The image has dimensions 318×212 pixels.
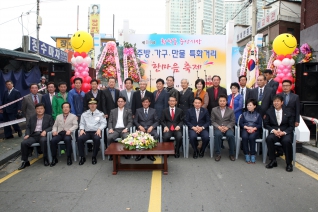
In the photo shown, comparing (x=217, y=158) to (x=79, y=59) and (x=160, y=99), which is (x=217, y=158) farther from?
(x=79, y=59)

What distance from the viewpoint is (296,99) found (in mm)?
5023

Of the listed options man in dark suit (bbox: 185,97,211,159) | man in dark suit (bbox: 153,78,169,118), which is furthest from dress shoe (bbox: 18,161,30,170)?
man in dark suit (bbox: 185,97,211,159)

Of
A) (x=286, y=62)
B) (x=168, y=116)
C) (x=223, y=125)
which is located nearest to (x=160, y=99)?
(x=168, y=116)

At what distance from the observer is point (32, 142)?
15.9 ft

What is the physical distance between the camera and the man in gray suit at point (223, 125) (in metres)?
5.01

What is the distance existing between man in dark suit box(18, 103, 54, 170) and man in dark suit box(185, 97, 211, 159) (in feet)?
9.03

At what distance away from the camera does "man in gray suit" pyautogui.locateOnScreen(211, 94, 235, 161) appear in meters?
5.01

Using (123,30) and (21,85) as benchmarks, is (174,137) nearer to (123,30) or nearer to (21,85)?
(123,30)

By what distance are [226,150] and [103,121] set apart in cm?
272

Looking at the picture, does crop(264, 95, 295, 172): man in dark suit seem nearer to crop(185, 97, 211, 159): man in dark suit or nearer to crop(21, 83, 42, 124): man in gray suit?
crop(185, 97, 211, 159): man in dark suit

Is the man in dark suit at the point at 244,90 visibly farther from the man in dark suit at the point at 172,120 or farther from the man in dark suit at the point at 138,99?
the man in dark suit at the point at 138,99

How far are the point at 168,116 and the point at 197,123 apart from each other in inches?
24.4

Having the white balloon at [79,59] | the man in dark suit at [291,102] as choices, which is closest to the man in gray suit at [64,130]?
the white balloon at [79,59]

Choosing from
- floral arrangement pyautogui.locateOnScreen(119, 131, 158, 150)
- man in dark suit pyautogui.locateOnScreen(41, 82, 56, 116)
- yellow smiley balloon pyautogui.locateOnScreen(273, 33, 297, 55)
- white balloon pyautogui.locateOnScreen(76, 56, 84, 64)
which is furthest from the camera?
white balloon pyautogui.locateOnScreen(76, 56, 84, 64)
